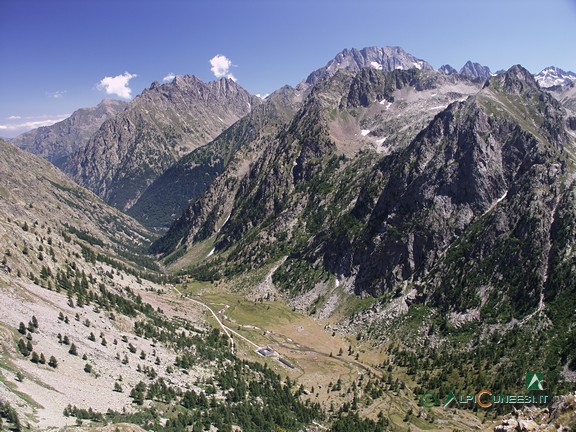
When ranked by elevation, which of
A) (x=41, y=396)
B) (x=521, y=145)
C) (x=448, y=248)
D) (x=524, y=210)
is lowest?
(x=41, y=396)

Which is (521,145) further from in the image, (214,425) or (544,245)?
(214,425)

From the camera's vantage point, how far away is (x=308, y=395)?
125 meters

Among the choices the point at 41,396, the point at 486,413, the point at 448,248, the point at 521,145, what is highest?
the point at 521,145

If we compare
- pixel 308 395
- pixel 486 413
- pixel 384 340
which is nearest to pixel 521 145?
pixel 384 340

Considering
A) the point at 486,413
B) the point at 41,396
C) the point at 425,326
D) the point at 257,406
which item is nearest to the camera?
the point at 41,396

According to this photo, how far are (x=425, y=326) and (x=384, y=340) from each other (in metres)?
15.6

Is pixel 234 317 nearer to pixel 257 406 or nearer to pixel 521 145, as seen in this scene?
pixel 257 406

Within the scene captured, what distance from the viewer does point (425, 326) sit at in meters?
162

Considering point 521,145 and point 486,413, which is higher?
point 521,145

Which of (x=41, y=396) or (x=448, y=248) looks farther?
(x=448, y=248)

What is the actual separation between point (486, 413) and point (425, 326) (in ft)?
175

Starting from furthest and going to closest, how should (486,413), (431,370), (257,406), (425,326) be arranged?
(425,326), (431,370), (486,413), (257,406)

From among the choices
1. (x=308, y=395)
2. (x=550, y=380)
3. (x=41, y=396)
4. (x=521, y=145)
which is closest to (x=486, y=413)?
(x=550, y=380)

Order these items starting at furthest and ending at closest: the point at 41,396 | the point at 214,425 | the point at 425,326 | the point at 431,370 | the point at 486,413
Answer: the point at 425,326 < the point at 431,370 < the point at 486,413 < the point at 214,425 < the point at 41,396
